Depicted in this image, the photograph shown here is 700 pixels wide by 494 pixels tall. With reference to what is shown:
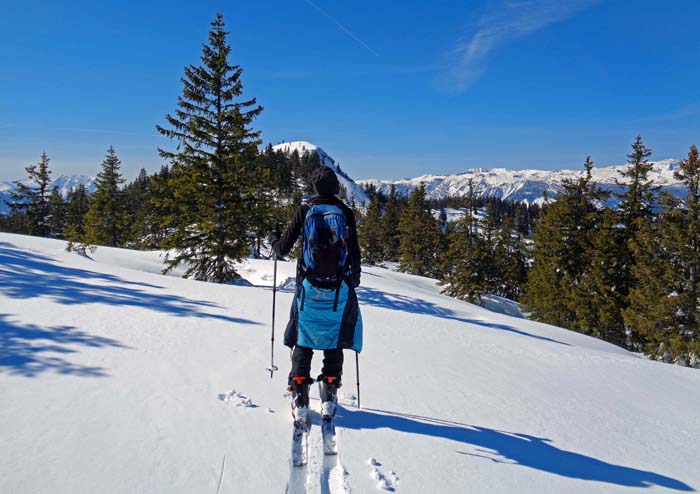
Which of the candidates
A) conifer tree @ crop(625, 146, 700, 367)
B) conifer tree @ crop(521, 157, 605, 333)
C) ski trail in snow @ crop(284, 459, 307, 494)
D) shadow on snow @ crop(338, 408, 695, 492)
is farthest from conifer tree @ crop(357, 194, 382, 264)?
ski trail in snow @ crop(284, 459, 307, 494)

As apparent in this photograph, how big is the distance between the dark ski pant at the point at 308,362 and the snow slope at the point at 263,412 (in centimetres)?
55

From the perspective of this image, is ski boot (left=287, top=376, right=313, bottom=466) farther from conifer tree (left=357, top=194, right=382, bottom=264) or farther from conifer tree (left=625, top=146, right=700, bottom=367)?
conifer tree (left=357, top=194, right=382, bottom=264)

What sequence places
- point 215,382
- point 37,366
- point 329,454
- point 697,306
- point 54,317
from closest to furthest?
point 329,454
point 37,366
point 215,382
point 54,317
point 697,306

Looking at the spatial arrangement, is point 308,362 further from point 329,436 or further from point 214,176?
point 214,176

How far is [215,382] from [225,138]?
14.1m

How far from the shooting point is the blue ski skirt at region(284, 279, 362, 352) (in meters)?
3.65

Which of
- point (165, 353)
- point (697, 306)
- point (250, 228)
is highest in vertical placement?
point (250, 228)

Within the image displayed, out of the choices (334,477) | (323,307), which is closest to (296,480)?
(334,477)

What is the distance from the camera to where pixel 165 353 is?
4.90m

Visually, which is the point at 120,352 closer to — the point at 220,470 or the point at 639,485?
the point at 220,470

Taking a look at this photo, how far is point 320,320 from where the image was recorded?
144 inches

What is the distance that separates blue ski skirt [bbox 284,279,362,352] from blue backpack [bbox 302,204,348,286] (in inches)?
4.9

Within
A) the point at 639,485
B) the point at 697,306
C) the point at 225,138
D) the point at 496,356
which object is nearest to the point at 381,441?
the point at 639,485

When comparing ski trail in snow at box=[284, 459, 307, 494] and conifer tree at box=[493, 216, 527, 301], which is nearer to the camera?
ski trail in snow at box=[284, 459, 307, 494]
